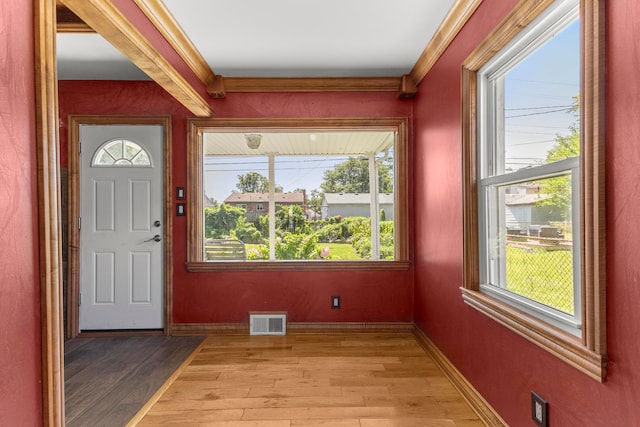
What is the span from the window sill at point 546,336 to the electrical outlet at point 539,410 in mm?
240

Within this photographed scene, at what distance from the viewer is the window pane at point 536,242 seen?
152cm

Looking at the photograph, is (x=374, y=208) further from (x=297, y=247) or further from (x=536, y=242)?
(x=536, y=242)

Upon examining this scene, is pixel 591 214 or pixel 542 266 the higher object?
pixel 591 214

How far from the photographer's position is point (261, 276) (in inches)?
140

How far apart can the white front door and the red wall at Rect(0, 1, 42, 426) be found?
2274 mm

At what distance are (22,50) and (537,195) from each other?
2152 millimetres

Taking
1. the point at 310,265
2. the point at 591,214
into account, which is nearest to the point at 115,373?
the point at 310,265

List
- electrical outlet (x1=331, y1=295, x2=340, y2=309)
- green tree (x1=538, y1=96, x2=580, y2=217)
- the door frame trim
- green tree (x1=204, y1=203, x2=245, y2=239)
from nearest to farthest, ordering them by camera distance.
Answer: green tree (x1=538, y1=96, x2=580, y2=217), the door frame trim, electrical outlet (x1=331, y1=295, x2=340, y2=309), green tree (x1=204, y1=203, x2=245, y2=239)

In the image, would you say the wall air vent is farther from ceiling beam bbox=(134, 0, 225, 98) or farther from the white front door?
ceiling beam bbox=(134, 0, 225, 98)

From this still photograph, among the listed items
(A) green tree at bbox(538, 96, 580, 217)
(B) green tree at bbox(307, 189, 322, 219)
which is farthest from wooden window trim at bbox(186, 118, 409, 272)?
(A) green tree at bbox(538, 96, 580, 217)

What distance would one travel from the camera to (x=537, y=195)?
1.71 meters

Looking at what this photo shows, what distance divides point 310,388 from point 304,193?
1.92 meters

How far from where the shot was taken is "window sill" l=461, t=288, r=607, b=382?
123 cm

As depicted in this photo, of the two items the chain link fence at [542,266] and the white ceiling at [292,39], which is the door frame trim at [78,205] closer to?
the white ceiling at [292,39]
